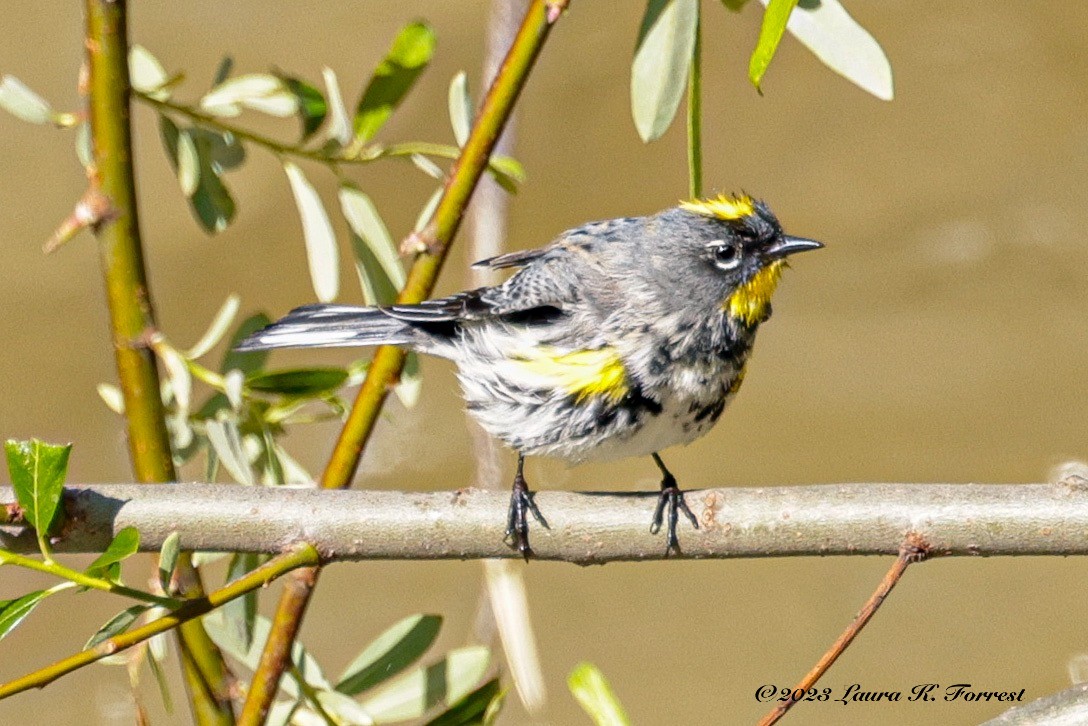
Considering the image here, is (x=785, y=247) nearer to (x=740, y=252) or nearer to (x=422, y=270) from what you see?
(x=740, y=252)

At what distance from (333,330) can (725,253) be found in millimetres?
526

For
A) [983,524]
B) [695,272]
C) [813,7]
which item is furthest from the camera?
[695,272]

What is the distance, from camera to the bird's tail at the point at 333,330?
1.81 metres

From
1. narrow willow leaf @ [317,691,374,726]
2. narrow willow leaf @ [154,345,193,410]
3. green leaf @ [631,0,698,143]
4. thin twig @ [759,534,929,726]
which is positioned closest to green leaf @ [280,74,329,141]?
narrow willow leaf @ [154,345,193,410]

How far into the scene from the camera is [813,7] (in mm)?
1479

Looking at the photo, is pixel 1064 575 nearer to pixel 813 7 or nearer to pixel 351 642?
pixel 351 642

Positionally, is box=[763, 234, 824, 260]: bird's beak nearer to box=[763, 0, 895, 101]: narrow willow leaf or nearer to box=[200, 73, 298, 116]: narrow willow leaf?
box=[763, 0, 895, 101]: narrow willow leaf

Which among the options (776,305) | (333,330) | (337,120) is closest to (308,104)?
(337,120)

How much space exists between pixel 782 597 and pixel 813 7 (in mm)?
1869

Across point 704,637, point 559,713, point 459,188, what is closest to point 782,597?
point 704,637

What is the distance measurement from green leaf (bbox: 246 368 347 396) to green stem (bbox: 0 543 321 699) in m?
0.42

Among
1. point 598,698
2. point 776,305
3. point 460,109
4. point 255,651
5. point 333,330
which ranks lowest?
point 598,698

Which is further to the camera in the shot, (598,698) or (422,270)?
(422,270)

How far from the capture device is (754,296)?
193 cm
